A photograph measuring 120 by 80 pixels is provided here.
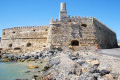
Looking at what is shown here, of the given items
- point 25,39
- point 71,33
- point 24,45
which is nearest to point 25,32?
point 25,39

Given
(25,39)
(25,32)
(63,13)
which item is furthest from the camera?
(25,32)

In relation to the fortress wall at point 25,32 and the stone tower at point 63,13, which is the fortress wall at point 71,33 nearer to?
the stone tower at point 63,13

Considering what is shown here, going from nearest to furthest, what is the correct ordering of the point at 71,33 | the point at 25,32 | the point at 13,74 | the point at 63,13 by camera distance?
the point at 13,74
the point at 71,33
the point at 63,13
the point at 25,32

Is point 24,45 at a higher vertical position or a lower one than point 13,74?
higher

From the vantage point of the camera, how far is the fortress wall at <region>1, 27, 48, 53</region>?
84.2ft

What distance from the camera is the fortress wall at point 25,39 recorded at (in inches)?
1010

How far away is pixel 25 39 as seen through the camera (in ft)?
87.0

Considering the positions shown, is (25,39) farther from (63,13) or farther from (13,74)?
(13,74)

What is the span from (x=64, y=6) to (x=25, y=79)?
20.8 meters

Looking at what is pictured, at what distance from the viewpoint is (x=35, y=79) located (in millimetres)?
7051

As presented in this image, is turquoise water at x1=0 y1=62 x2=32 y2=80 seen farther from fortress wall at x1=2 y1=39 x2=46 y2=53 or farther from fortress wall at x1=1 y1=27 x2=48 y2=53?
fortress wall at x1=1 y1=27 x2=48 y2=53

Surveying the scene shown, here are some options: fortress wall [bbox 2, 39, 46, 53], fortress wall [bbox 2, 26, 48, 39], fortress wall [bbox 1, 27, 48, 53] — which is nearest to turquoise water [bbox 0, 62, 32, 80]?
fortress wall [bbox 2, 39, 46, 53]

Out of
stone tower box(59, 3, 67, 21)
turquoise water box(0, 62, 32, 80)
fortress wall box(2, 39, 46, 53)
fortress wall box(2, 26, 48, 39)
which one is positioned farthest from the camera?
fortress wall box(2, 26, 48, 39)

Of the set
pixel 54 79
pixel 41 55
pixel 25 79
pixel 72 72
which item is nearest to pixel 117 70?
pixel 72 72
